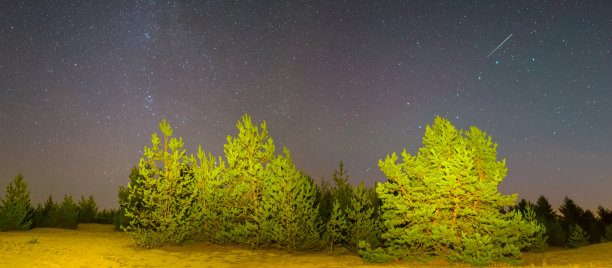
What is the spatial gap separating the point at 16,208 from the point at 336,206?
1998 centimetres

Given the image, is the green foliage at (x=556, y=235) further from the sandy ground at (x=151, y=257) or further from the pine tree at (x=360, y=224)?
the pine tree at (x=360, y=224)

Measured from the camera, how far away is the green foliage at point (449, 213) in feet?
48.1

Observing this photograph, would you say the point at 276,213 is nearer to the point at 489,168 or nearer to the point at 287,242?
the point at 287,242

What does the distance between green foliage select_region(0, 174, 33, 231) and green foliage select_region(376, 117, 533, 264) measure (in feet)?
73.2

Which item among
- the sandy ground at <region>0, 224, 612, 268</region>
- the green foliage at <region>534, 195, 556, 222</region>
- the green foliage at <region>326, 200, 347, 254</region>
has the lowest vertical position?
the sandy ground at <region>0, 224, 612, 268</region>

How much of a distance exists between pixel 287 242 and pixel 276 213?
5.17 ft

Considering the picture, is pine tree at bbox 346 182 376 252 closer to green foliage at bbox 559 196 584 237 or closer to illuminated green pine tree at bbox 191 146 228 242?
illuminated green pine tree at bbox 191 146 228 242

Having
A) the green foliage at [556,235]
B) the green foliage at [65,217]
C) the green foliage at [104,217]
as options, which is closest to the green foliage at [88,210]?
the green foliage at [104,217]

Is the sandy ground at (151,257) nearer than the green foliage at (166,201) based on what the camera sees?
Yes

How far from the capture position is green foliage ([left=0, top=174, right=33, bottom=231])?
2372 centimetres

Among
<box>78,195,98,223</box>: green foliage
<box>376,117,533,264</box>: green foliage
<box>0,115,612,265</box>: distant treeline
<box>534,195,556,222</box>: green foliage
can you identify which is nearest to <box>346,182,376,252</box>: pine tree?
<box>0,115,612,265</box>: distant treeline

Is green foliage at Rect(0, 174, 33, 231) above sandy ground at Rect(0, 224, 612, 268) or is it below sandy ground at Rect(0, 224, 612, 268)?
above

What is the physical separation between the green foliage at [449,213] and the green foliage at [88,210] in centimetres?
3441

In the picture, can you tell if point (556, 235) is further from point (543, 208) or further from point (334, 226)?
point (334, 226)
